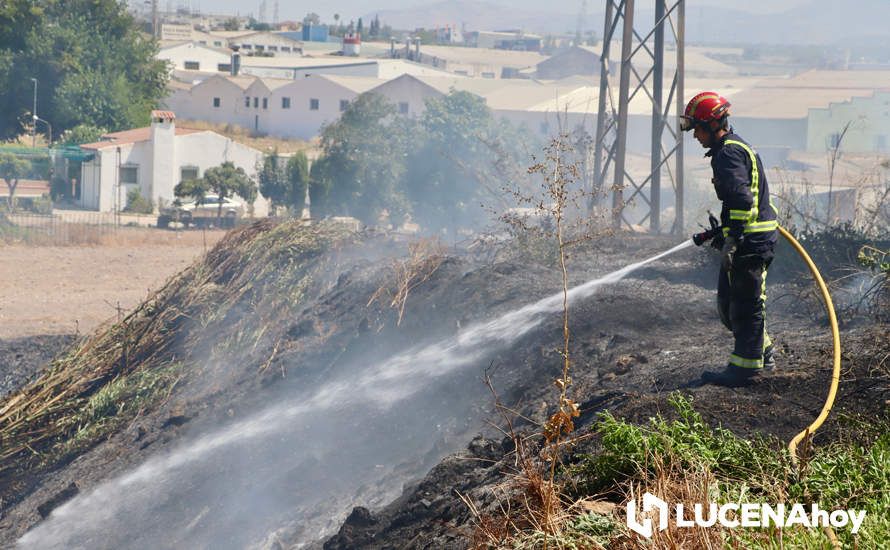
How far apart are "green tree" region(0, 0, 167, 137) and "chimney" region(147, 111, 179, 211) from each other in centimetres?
894

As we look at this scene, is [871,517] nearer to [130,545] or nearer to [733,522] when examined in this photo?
[733,522]

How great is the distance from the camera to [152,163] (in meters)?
36.5

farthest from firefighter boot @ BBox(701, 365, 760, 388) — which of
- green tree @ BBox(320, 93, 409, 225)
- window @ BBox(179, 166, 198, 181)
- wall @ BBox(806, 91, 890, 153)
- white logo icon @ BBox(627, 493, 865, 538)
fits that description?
wall @ BBox(806, 91, 890, 153)

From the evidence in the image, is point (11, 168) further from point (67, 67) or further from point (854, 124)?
point (854, 124)

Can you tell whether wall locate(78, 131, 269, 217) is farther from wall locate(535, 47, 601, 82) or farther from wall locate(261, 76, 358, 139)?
wall locate(535, 47, 601, 82)

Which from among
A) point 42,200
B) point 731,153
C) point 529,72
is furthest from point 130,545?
point 529,72

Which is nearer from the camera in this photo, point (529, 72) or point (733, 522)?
point (733, 522)

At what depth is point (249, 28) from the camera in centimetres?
13150

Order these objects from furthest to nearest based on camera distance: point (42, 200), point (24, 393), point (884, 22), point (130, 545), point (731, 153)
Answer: point (884, 22) → point (42, 200) → point (24, 393) → point (130, 545) → point (731, 153)

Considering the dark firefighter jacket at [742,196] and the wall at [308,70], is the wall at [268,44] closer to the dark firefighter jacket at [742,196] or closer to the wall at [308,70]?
the wall at [308,70]

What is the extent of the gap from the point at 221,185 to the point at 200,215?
1.39 meters

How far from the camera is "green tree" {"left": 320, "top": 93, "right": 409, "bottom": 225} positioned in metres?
27.9

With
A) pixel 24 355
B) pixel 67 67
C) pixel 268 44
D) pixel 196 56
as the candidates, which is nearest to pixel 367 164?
pixel 24 355

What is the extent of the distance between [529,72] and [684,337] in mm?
78710
